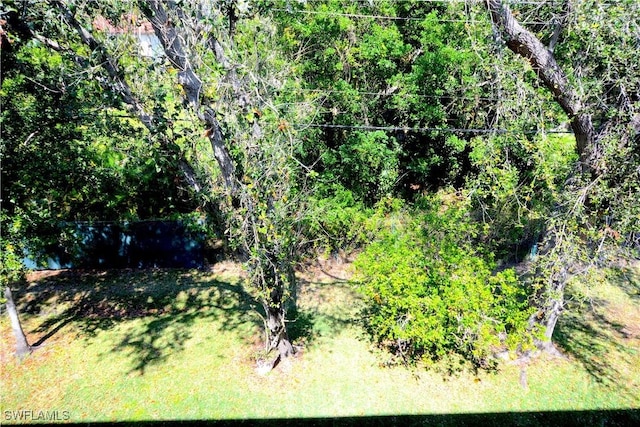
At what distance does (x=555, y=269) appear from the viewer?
5621mm

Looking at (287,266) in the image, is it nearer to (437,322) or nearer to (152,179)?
(437,322)

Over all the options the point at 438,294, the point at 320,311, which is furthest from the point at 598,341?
the point at 320,311

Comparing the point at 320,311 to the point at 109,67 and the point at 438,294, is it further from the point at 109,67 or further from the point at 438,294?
the point at 109,67

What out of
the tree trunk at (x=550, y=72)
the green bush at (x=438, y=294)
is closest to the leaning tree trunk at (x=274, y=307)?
the green bush at (x=438, y=294)

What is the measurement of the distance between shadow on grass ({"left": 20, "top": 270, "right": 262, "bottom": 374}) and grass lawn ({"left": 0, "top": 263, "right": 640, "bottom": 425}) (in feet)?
0.12

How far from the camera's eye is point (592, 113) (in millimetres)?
5410

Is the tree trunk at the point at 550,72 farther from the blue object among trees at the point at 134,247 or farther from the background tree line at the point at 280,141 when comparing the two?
the blue object among trees at the point at 134,247

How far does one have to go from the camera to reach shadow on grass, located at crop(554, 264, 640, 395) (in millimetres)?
5984

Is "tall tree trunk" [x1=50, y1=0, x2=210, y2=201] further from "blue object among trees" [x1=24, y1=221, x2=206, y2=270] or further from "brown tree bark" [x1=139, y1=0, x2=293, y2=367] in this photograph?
"blue object among trees" [x1=24, y1=221, x2=206, y2=270]

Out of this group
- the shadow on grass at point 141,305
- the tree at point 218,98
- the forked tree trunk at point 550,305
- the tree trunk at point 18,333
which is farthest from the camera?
the shadow on grass at point 141,305

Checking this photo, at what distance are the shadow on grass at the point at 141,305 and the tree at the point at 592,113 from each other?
209 inches

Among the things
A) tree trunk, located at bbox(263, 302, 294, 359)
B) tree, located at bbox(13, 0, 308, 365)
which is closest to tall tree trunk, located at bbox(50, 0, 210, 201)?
tree, located at bbox(13, 0, 308, 365)

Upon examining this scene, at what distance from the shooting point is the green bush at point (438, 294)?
212 inches

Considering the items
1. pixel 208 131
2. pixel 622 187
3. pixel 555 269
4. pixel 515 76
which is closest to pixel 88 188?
pixel 208 131
